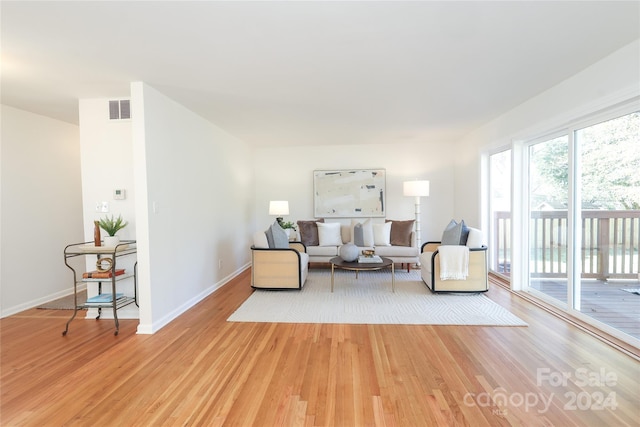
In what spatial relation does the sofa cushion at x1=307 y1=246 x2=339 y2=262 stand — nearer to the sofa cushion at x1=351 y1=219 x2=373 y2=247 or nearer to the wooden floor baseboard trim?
the sofa cushion at x1=351 y1=219 x2=373 y2=247

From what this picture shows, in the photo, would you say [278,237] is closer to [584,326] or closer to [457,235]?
[457,235]

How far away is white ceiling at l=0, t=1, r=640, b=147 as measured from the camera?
1.90 m

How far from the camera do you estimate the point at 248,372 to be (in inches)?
88.7

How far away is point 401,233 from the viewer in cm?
579

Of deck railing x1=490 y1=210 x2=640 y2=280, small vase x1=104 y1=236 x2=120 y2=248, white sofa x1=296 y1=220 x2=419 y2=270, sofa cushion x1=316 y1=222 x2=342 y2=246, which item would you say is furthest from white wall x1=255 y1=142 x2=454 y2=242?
small vase x1=104 y1=236 x2=120 y2=248

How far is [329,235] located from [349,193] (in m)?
1.26

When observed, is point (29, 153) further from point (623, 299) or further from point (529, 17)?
point (623, 299)

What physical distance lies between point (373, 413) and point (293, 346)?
103 cm

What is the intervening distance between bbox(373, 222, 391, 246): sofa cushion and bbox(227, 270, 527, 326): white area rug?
43.7 inches

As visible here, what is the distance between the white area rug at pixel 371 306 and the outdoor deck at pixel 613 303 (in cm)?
73

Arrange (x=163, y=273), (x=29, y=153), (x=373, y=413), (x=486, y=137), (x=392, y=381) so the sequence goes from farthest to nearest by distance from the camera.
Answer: (x=486, y=137) → (x=29, y=153) → (x=163, y=273) → (x=392, y=381) → (x=373, y=413)

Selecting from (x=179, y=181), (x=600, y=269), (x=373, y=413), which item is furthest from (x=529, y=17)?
(x=179, y=181)

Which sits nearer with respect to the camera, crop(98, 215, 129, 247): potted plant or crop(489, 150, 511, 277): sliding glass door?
crop(98, 215, 129, 247): potted plant

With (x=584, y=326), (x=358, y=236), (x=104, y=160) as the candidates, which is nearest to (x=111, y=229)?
(x=104, y=160)
